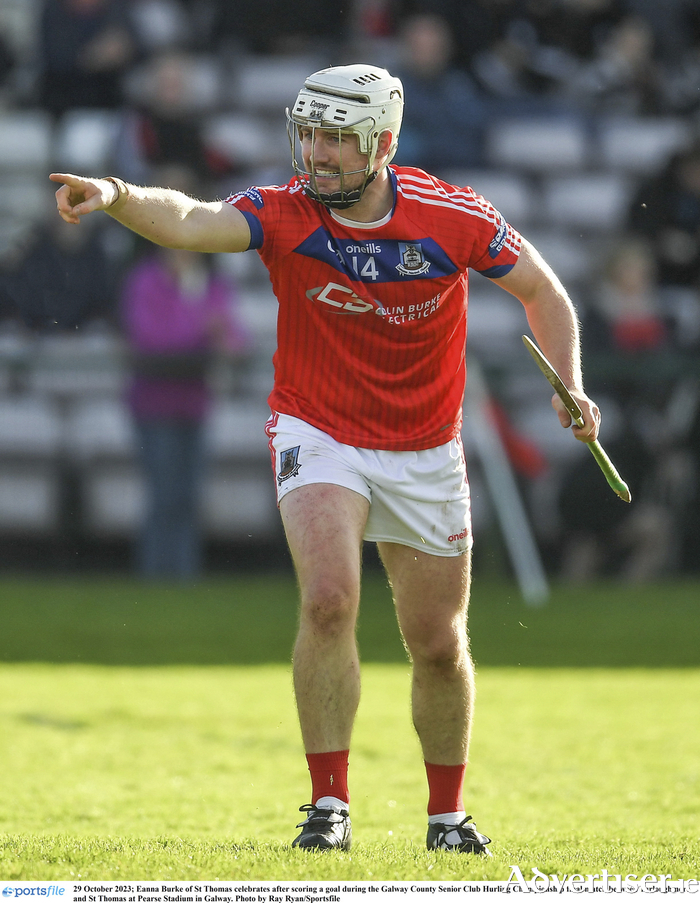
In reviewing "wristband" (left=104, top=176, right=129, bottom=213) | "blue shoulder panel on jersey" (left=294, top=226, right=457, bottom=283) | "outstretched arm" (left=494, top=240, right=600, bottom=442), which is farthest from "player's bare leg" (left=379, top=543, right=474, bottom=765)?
"wristband" (left=104, top=176, right=129, bottom=213)

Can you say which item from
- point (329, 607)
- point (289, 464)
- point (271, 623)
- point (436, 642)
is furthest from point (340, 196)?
point (271, 623)

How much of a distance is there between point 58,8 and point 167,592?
6411mm

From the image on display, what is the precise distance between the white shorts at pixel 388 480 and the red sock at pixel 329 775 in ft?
2.26

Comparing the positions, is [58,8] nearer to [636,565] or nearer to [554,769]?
[636,565]

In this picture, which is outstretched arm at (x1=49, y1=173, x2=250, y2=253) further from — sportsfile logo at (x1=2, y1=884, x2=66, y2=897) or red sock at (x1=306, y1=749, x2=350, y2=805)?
sportsfile logo at (x1=2, y1=884, x2=66, y2=897)

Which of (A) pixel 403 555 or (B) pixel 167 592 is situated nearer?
(A) pixel 403 555

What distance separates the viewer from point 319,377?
433cm

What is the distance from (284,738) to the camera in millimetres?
6441

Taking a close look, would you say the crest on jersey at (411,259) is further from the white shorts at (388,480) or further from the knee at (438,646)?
the knee at (438,646)

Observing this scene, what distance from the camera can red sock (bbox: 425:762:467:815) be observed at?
4.34 meters

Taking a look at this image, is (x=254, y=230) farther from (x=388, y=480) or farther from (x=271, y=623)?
(x=271, y=623)

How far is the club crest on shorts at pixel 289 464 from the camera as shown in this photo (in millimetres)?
4262

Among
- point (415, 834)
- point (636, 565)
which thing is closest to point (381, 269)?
point (415, 834)

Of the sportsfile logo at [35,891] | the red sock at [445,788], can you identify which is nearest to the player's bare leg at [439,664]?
the red sock at [445,788]
